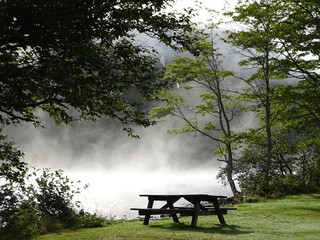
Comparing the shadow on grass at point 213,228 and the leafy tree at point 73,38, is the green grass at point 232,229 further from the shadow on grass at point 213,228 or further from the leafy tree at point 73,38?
the leafy tree at point 73,38

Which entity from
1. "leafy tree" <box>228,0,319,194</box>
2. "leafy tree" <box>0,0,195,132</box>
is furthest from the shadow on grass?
"leafy tree" <box>228,0,319,194</box>

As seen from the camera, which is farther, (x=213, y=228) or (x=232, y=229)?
(x=213, y=228)

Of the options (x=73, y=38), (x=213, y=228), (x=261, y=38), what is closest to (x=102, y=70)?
(x=73, y=38)

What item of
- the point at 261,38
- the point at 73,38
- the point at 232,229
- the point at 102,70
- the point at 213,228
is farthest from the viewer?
the point at 261,38

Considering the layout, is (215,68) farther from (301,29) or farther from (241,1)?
(301,29)

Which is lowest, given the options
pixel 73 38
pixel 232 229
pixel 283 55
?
pixel 232 229

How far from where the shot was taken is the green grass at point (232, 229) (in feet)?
28.7

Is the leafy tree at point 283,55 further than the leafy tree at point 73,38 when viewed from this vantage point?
Yes

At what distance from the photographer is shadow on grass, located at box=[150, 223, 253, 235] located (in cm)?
948

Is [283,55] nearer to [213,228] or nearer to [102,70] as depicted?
[213,228]

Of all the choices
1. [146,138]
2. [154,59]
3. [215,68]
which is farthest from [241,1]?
[146,138]

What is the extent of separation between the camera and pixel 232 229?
999cm

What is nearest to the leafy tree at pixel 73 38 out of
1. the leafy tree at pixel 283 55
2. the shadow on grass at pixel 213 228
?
the shadow on grass at pixel 213 228

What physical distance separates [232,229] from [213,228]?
506 mm
